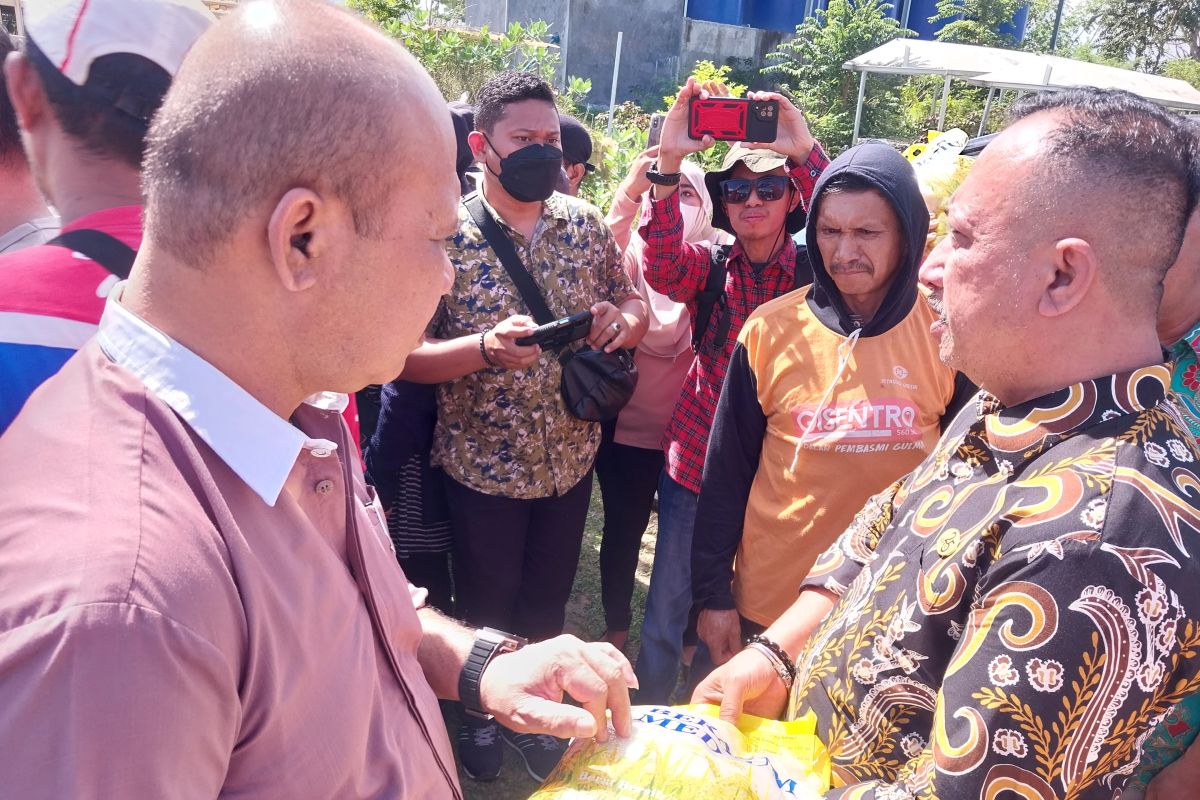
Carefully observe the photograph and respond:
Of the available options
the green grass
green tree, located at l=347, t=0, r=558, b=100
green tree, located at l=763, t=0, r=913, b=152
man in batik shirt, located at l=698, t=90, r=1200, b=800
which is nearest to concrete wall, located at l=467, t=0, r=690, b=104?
green tree, located at l=763, t=0, r=913, b=152

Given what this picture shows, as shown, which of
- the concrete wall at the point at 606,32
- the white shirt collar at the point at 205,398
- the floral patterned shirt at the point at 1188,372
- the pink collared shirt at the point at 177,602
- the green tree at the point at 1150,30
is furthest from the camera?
the green tree at the point at 1150,30

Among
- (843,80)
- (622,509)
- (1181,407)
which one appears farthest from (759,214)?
(843,80)

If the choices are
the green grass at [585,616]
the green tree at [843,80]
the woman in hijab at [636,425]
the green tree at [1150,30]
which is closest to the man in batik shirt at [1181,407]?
the woman in hijab at [636,425]

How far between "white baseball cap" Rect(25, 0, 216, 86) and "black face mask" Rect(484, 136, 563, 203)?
147 cm

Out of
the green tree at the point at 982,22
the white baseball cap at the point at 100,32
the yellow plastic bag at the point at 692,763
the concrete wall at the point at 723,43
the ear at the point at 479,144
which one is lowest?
the yellow plastic bag at the point at 692,763

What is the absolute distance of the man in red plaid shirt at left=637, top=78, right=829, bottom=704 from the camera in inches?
116

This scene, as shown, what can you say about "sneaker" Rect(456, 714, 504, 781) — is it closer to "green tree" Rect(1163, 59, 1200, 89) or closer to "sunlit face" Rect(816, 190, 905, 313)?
"sunlit face" Rect(816, 190, 905, 313)

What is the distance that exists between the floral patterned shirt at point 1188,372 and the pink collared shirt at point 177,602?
6.35 feet

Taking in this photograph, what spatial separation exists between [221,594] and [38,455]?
0.77 ft

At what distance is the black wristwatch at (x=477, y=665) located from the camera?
1.44m

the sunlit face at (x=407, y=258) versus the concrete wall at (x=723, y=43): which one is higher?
the concrete wall at (x=723, y=43)

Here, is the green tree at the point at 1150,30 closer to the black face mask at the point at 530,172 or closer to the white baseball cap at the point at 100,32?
the black face mask at the point at 530,172

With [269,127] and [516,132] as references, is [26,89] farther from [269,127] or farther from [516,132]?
[516,132]

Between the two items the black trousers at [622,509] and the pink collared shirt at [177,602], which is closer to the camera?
the pink collared shirt at [177,602]
